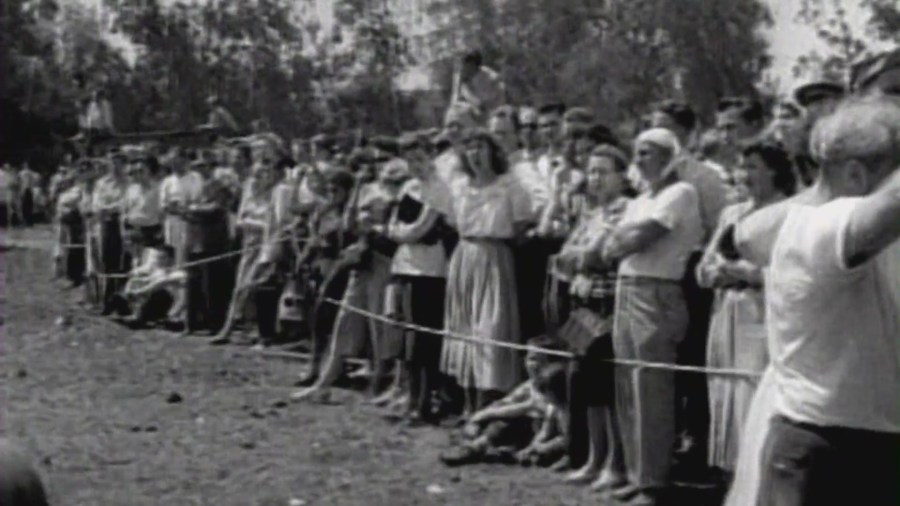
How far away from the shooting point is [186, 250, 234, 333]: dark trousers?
18.0 m

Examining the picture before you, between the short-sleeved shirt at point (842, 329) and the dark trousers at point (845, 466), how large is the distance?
0.03 meters

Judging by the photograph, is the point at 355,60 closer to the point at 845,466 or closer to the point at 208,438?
the point at 208,438

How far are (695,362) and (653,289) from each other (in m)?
0.55

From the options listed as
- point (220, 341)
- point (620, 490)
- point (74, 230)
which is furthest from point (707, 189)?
point (74, 230)

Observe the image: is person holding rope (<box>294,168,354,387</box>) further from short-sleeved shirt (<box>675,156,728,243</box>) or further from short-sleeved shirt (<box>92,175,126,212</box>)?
short-sleeved shirt (<box>92,175,126,212</box>)

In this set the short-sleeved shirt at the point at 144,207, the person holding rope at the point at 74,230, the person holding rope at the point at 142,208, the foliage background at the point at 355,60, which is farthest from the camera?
the foliage background at the point at 355,60

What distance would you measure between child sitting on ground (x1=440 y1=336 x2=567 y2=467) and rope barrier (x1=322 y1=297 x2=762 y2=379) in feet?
0.38

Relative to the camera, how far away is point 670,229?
8750 mm

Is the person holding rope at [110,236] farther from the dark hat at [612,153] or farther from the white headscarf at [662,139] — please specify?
the white headscarf at [662,139]

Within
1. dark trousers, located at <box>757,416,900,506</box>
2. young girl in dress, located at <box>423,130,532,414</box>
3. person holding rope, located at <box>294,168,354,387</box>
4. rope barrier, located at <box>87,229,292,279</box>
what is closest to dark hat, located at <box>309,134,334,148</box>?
rope barrier, located at <box>87,229,292,279</box>

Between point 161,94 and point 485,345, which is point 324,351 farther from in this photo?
point 161,94

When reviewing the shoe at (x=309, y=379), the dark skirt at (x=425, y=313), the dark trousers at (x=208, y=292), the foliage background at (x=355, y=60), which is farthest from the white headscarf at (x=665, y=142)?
the foliage background at (x=355, y=60)

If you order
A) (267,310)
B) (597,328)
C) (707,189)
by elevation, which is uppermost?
(707,189)

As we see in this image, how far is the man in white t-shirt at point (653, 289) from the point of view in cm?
879
